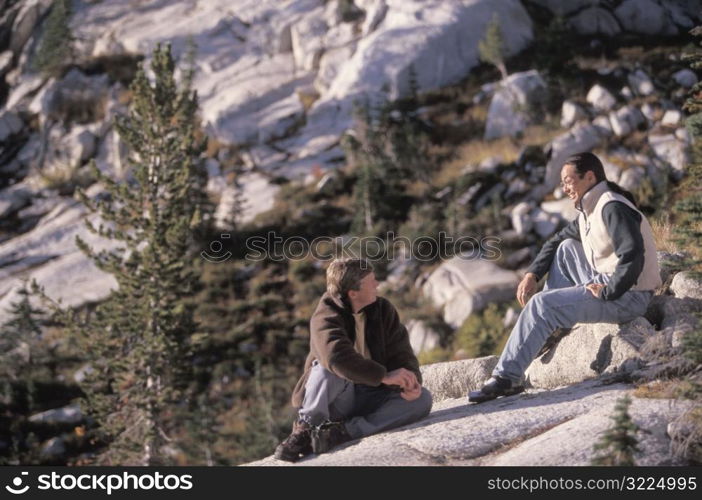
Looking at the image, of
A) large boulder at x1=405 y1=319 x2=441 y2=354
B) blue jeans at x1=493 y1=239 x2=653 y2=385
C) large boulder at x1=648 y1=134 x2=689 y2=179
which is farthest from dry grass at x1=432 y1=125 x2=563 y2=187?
blue jeans at x1=493 y1=239 x2=653 y2=385

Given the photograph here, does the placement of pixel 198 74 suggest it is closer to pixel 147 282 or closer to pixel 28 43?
pixel 28 43

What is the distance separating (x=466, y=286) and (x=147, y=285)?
11357mm

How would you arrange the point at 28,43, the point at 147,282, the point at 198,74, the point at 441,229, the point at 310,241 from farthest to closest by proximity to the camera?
1. the point at 28,43
2. the point at 198,74
3. the point at 310,241
4. the point at 441,229
5. the point at 147,282

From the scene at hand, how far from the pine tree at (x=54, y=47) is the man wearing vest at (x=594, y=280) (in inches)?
1937

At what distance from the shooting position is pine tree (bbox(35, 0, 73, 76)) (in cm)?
5056

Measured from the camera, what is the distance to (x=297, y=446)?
6.88 m

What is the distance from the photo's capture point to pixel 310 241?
3512 centimetres

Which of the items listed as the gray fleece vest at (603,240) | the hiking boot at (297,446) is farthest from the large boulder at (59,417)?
the gray fleece vest at (603,240)

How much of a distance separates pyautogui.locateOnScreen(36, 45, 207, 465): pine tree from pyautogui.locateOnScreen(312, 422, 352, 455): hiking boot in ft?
48.5

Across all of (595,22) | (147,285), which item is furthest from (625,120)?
(147,285)

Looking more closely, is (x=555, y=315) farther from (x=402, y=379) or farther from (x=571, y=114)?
(x=571, y=114)

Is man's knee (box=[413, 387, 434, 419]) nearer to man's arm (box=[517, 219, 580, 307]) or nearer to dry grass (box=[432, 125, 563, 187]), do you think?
man's arm (box=[517, 219, 580, 307])

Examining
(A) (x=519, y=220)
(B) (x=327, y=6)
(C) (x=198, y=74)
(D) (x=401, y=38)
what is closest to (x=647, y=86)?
(A) (x=519, y=220)

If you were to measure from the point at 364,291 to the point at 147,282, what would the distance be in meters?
15.9
